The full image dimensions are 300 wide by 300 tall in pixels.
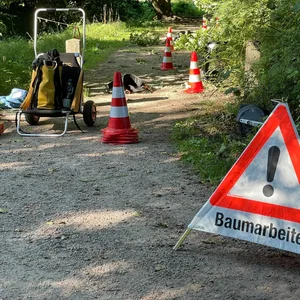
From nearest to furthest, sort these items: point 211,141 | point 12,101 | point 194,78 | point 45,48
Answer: point 211,141
point 12,101
point 194,78
point 45,48

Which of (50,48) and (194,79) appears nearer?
(194,79)

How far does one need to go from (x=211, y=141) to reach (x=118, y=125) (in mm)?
1170

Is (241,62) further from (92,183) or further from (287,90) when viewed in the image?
(92,183)

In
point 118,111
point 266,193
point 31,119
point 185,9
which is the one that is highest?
point 266,193

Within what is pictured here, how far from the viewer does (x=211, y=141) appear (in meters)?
8.11

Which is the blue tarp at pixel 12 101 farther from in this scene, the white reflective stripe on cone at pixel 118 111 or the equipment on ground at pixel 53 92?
the white reflective stripe on cone at pixel 118 111

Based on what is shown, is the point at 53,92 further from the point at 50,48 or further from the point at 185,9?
the point at 185,9

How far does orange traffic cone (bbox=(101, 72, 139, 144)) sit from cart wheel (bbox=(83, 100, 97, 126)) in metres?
0.75

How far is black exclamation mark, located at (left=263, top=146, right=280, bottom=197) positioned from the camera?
4.36 metres

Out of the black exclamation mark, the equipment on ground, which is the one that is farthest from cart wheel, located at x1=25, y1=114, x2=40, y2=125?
the black exclamation mark

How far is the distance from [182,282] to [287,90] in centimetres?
409

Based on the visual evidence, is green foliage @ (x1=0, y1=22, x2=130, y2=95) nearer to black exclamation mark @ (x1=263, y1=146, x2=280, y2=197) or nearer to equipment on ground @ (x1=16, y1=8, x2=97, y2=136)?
equipment on ground @ (x1=16, y1=8, x2=97, y2=136)

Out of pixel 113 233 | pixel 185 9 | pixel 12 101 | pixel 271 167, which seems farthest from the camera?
pixel 185 9

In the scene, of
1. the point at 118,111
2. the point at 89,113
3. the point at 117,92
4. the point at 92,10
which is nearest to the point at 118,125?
the point at 118,111
